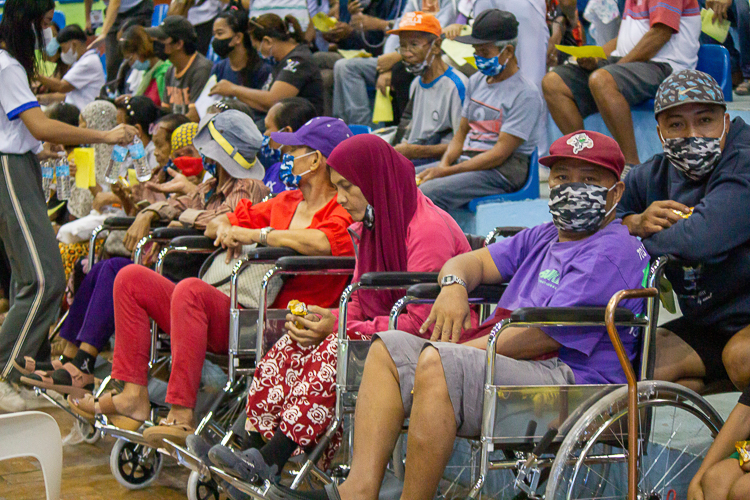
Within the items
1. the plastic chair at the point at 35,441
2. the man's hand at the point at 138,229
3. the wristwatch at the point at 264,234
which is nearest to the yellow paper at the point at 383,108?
the man's hand at the point at 138,229

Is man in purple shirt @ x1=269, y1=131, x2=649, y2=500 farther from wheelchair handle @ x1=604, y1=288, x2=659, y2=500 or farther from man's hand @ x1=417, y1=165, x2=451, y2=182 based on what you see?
man's hand @ x1=417, y1=165, x2=451, y2=182

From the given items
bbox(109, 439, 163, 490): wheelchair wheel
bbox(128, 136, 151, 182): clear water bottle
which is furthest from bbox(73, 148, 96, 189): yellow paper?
bbox(109, 439, 163, 490): wheelchair wheel

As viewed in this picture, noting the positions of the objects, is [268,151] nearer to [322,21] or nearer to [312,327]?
[312,327]

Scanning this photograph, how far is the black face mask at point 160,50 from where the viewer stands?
20.0 feet

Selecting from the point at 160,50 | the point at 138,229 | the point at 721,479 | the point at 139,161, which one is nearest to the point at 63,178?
the point at 139,161

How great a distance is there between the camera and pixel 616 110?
3588 mm

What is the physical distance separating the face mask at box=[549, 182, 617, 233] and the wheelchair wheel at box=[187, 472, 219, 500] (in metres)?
1.42

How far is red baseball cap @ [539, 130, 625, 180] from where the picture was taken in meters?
2.10

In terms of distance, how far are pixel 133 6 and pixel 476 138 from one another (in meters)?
4.95

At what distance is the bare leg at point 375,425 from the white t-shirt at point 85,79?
5.36 m

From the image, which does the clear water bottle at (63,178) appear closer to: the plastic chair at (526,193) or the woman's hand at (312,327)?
the plastic chair at (526,193)

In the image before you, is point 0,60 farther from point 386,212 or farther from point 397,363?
point 397,363

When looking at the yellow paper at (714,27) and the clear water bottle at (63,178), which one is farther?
the clear water bottle at (63,178)

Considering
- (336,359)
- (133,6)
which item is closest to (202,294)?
(336,359)
